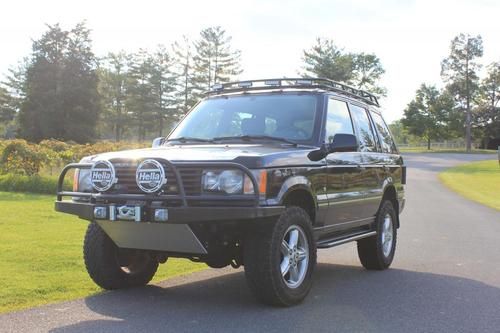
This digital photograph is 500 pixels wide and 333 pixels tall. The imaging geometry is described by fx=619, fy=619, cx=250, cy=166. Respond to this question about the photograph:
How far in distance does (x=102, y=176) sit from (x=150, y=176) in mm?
506

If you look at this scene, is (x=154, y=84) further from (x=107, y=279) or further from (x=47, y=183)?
(x=107, y=279)

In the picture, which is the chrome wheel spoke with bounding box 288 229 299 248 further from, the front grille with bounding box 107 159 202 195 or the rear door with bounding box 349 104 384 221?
the rear door with bounding box 349 104 384 221

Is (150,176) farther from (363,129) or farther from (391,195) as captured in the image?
(391,195)

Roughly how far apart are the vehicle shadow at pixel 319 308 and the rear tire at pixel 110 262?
0.15m

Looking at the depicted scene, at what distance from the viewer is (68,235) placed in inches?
382

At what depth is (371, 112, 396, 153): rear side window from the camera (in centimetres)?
846

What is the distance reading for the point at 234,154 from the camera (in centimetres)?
529

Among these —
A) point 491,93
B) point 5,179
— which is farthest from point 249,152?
point 491,93

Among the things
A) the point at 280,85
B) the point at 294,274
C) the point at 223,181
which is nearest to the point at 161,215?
the point at 223,181

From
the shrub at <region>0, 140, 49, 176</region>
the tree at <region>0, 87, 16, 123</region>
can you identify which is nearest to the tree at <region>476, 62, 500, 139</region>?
the tree at <region>0, 87, 16, 123</region>

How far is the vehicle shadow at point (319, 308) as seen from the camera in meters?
4.91

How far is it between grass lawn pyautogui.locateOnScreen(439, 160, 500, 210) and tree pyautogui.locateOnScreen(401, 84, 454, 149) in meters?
39.9

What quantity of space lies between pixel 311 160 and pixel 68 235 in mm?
5192

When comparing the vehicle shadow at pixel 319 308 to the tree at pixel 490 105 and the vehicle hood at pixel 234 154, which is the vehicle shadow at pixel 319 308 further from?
the tree at pixel 490 105
